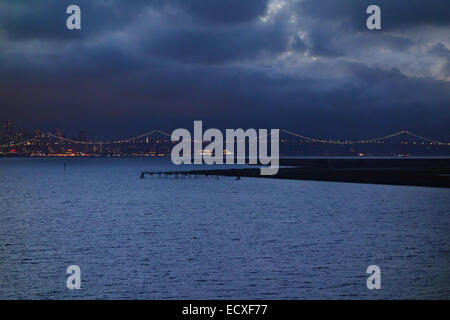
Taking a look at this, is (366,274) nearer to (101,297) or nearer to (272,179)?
(101,297)
